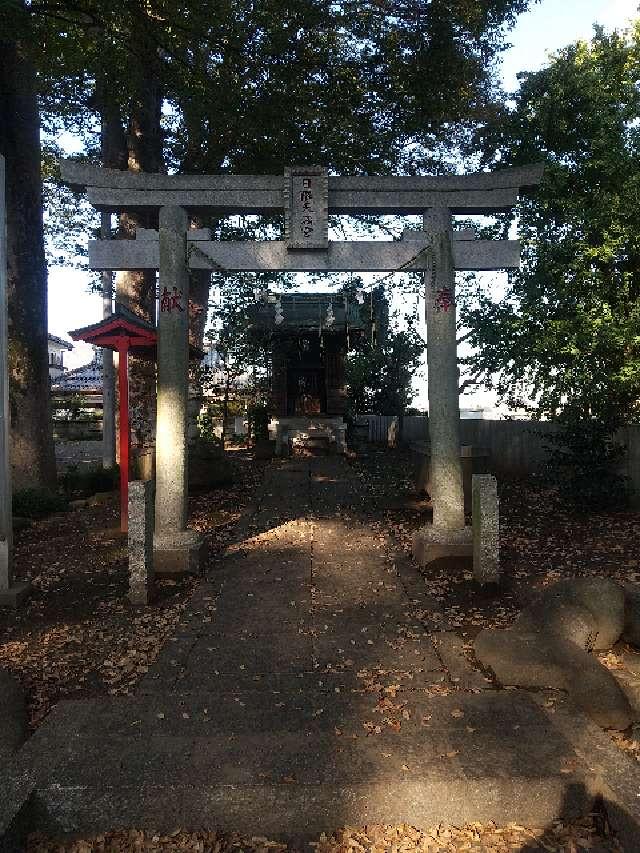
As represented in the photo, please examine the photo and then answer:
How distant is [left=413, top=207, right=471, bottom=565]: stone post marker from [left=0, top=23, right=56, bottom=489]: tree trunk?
706 cm

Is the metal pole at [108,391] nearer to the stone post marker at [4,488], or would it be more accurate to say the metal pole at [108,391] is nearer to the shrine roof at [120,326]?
the shrine roof at [120,326]

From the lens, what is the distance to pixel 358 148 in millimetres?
13055

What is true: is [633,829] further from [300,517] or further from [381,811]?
[300,517]

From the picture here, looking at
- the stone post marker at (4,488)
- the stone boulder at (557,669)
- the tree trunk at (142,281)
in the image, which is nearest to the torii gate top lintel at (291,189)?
the stone post marker at (4,488)

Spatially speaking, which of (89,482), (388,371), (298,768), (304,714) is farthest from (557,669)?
(388,371)

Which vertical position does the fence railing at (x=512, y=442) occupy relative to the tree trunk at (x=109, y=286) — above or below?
below

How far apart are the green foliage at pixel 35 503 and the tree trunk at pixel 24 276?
1.24 feet

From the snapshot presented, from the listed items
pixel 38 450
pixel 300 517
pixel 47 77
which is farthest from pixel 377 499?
pixel 47 77

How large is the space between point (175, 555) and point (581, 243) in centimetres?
998

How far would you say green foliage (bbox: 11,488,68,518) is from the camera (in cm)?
964

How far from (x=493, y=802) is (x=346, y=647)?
2072 mm

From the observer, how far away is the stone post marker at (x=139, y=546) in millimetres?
6094

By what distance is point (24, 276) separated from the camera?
1016cm

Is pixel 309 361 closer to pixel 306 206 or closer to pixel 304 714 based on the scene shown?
pixel 306 206
